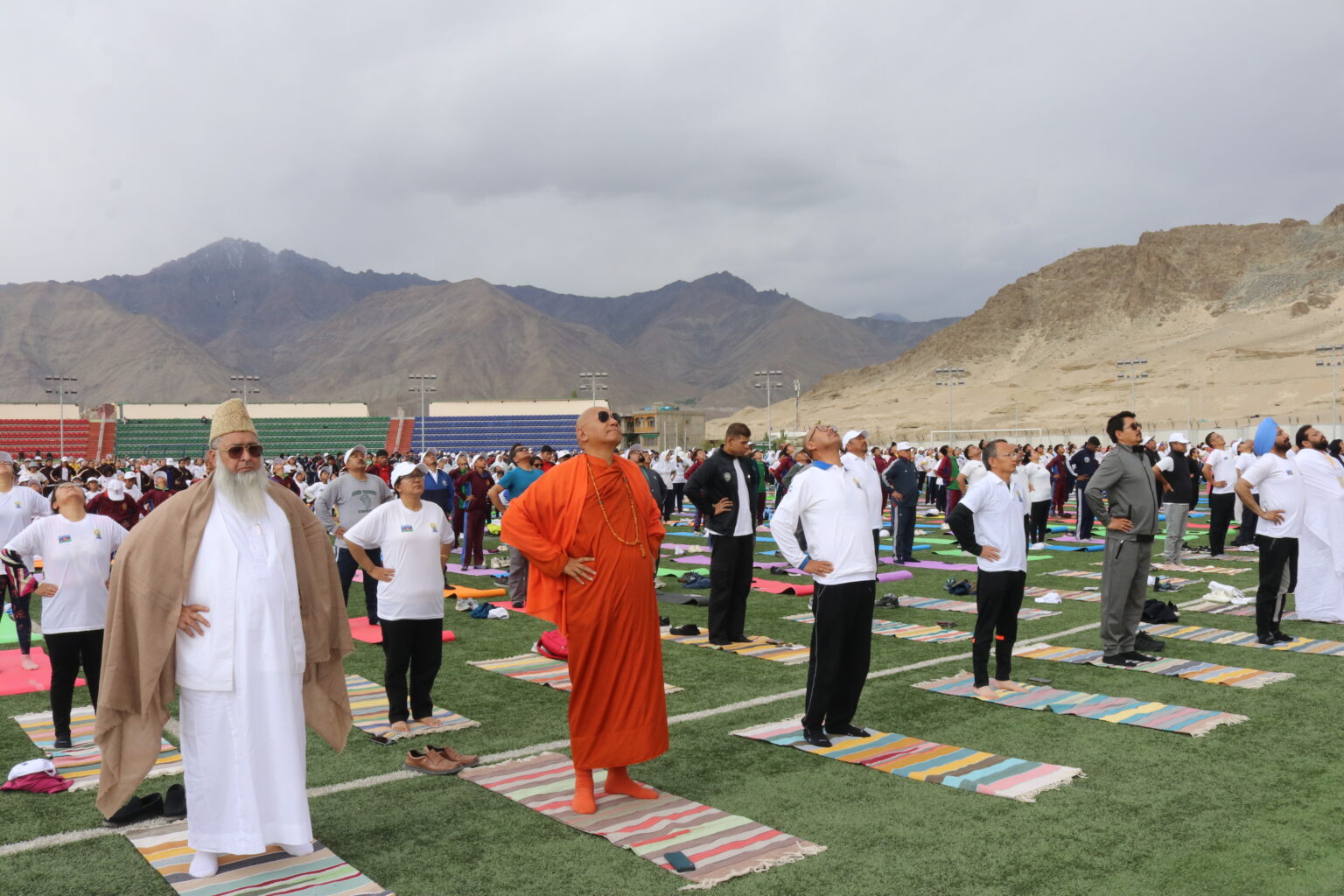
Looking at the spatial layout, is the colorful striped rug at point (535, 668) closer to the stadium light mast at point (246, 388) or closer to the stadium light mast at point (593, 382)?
the stadium light mast at point (593, 382)

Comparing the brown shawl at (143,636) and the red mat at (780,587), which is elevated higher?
the brown shawl at (143,636)

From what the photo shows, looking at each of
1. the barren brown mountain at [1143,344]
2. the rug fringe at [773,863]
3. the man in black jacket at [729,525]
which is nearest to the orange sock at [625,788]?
the rug fringe at [773,863]

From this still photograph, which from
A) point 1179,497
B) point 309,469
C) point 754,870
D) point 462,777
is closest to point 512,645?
point 462,777

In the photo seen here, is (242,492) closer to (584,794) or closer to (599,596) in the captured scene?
(599,596)

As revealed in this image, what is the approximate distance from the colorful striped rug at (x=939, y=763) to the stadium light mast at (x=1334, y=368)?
43512 mm

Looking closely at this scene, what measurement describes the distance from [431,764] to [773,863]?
6.69 feet

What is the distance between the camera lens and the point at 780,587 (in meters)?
12.4

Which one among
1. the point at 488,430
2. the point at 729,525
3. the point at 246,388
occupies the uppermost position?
the point at 246,388

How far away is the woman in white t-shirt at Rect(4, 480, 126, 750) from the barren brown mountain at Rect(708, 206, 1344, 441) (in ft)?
225

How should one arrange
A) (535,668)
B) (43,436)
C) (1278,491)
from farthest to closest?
(43,436)
(1278,491)
(535,668)

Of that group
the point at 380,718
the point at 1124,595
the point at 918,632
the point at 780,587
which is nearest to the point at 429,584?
the point at 380,718

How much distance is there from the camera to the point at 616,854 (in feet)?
14.1

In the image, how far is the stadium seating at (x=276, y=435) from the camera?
75188 mm

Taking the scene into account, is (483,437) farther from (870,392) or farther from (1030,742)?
(1030,742)
